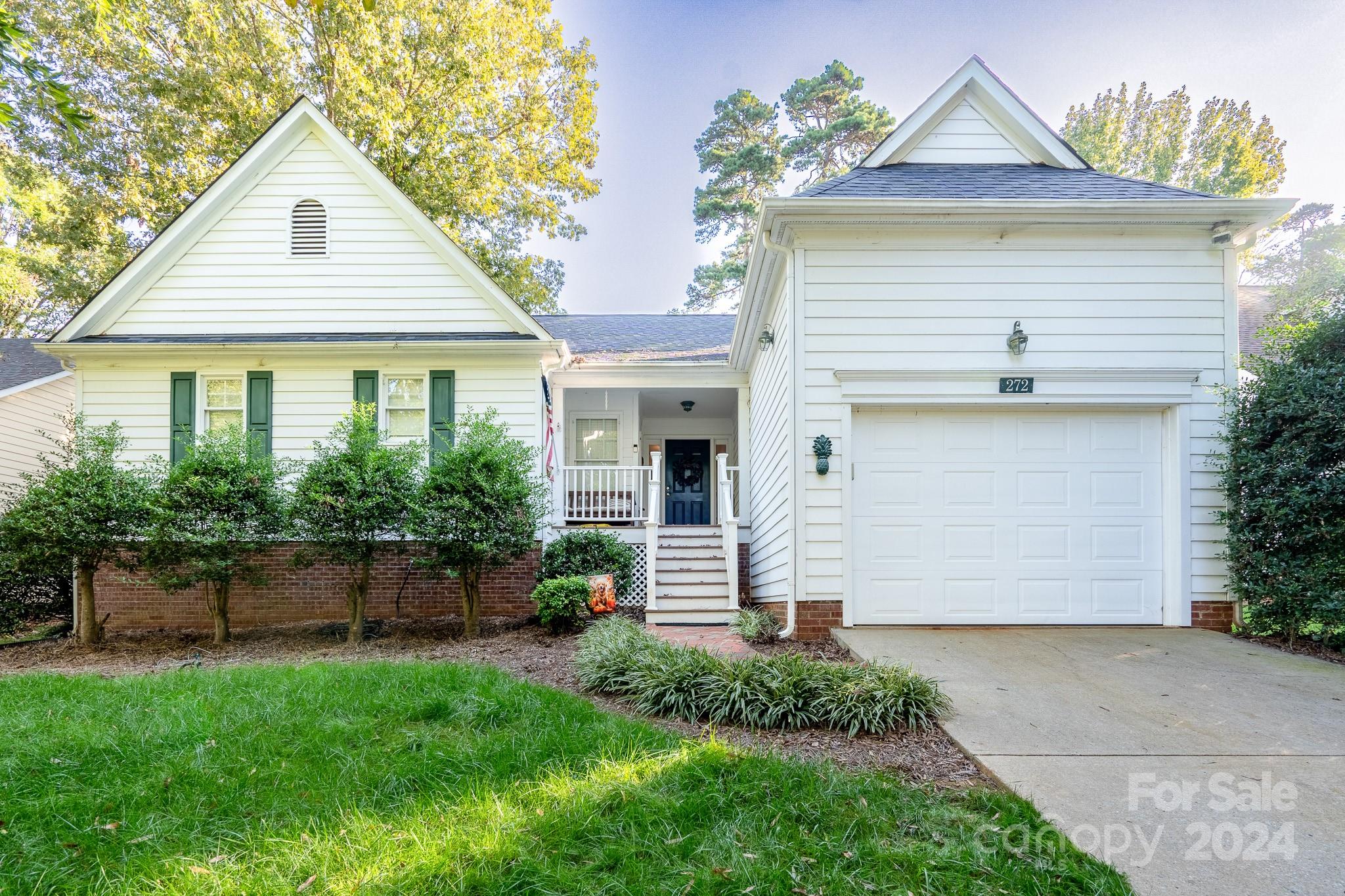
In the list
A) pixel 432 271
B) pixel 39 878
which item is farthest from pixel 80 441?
pixel 39 878

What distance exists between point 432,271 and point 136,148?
954cm

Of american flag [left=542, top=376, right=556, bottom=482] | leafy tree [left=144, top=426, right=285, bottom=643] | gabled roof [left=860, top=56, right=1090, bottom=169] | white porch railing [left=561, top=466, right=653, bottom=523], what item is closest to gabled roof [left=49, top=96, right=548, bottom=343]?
american flag [left=542, top=376, right=556, bottom=482]

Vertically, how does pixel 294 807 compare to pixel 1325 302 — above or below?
below

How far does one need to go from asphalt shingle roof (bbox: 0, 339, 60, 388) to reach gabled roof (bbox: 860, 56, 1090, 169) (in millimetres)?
16120

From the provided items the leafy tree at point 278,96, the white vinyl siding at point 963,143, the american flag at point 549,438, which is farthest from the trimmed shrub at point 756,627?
the leafy tree at point 278,96

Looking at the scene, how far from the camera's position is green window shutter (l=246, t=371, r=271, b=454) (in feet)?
28.8

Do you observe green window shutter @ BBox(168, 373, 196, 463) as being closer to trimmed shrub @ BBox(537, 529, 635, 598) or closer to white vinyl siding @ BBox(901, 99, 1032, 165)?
trimmed shrub @ BBox(537, 529, 635, 598)

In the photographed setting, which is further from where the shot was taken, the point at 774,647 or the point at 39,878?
the point at 774,647

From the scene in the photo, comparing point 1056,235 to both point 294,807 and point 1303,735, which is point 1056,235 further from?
point 294,807

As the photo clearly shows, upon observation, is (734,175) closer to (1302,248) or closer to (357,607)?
(1302,248)

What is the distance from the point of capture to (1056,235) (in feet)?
20.2

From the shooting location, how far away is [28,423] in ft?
40.7

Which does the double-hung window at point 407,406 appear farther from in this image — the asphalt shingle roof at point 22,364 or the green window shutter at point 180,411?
the asphalt shingle roof at point 22,364

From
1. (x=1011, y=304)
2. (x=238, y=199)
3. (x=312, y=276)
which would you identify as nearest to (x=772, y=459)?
(x=1011, y=304)
